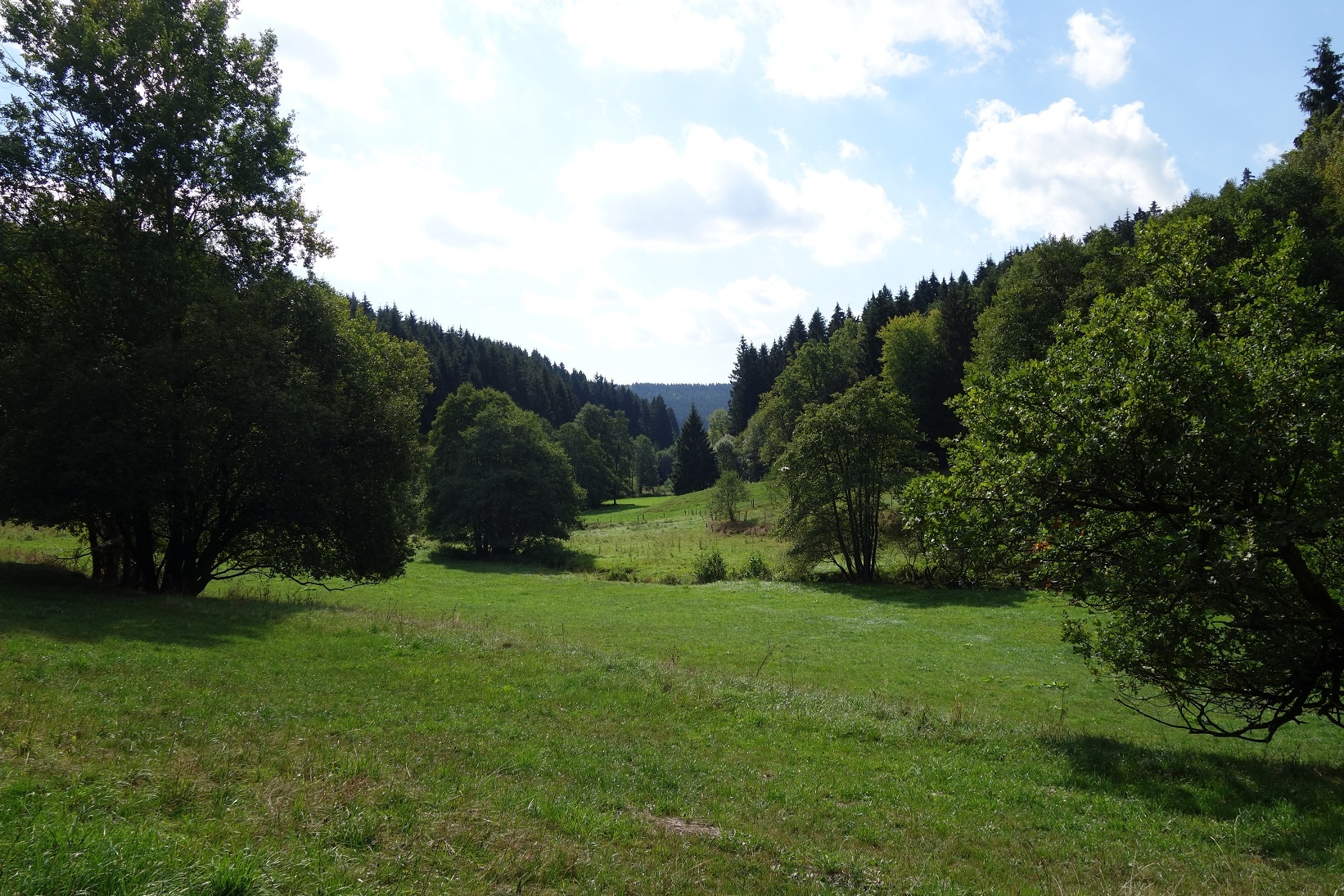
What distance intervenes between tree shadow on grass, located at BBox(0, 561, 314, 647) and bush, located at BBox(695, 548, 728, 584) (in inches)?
1135

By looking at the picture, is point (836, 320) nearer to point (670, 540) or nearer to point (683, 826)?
point (670, 540)

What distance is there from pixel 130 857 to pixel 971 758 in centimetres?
1271

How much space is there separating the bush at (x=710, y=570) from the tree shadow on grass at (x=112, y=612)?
28832 mm

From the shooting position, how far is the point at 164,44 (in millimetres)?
22703

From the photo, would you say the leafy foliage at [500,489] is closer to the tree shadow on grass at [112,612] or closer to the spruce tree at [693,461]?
the tree shadow on grass at [112,612]

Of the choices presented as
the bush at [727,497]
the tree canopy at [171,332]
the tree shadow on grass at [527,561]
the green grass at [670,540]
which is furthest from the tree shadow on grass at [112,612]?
the bush at [727,497]

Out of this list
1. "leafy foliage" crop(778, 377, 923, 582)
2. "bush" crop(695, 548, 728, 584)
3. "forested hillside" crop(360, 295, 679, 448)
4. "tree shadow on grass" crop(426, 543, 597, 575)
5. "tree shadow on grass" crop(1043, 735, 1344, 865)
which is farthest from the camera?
"forested hillside" crop(360, 295, 679, 448)

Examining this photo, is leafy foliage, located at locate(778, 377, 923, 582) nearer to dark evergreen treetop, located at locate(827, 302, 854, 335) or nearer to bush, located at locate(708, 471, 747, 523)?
bush, located at locate(708, 471, 747, 523)

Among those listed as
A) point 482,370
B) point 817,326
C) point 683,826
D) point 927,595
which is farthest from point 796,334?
point 683,826

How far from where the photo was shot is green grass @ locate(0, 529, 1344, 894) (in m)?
6.35

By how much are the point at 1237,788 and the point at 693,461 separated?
365 feet

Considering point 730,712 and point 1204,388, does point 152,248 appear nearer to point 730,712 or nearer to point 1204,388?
point 730,712

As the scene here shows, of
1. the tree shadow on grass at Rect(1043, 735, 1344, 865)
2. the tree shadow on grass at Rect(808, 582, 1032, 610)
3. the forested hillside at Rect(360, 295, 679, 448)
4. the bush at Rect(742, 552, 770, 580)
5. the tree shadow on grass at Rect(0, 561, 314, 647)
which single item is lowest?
the tree shadow on grass at Rect(808, 582, 1032, 610)

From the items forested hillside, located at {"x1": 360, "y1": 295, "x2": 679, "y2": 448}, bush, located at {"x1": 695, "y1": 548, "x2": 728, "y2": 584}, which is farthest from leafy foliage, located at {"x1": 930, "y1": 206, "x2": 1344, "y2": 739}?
forested hillside, located at {"x1": 360, "y1": 295, "x2": 679, "y2": 448}
